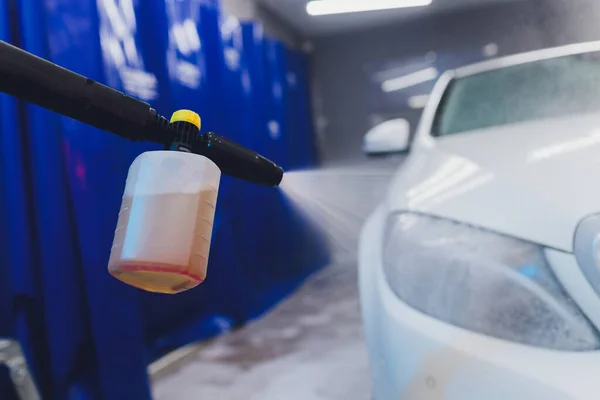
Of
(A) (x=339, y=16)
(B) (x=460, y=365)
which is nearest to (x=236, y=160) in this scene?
(B) (x=460, y=365)

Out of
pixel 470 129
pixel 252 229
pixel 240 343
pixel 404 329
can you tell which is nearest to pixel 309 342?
pixel 240 343

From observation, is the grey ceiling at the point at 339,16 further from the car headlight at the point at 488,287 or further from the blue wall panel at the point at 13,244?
the car headlight at the point at 488,287

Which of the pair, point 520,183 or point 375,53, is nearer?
point 520,183

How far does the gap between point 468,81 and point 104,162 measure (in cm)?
75

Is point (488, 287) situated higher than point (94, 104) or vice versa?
point (94, 104)

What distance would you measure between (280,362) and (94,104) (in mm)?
1054

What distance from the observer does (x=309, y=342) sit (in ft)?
4.47

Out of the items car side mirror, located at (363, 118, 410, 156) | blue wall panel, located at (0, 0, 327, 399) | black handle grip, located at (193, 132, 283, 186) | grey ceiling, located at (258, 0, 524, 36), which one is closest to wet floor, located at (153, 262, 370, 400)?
blue wall panel, located at (0, 0, 327, 399)

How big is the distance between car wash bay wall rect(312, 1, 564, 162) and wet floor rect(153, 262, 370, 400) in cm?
111

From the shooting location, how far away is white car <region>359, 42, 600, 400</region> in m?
0.44

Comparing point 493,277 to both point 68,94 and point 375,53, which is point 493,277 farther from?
point 375,53

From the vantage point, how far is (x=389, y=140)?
1061mm

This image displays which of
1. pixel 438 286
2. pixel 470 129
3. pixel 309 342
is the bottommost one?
pixel 309 342

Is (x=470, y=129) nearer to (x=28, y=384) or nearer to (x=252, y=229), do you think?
(x=28, y=384)
